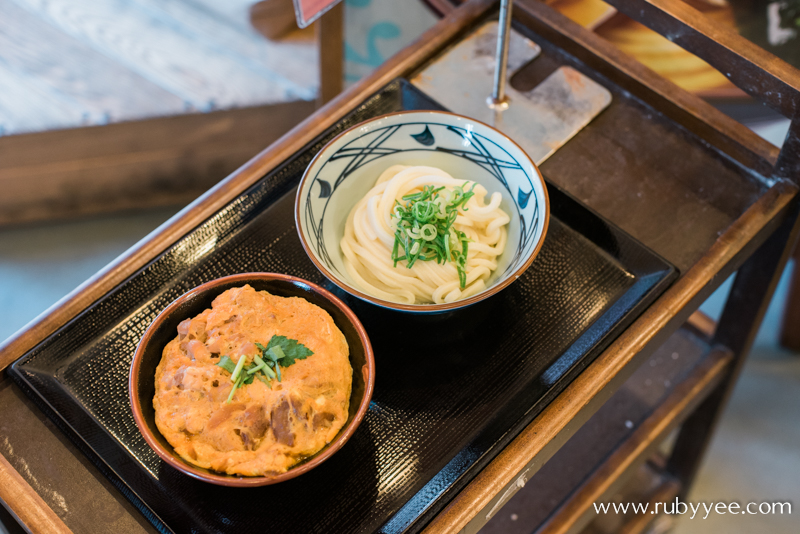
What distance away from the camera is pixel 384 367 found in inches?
42.0

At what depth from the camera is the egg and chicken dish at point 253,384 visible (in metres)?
0.90

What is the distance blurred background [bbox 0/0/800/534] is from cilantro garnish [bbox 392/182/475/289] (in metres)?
1.22

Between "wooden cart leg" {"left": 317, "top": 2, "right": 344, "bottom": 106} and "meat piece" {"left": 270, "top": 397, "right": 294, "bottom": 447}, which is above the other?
"meat piece" {"left": 270, "top": 397, "right": 294, "bottom": 447}

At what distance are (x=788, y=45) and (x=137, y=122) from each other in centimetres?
190

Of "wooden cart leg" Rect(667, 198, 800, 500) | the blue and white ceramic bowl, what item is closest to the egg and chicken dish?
the blue and white ceramic bowl

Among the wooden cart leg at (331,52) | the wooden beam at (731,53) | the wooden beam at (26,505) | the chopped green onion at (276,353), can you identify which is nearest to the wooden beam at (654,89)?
the wooden beam at (731,53)

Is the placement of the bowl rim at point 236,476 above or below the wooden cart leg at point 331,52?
above

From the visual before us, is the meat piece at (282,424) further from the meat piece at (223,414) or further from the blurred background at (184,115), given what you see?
the blurred background at (184,115)

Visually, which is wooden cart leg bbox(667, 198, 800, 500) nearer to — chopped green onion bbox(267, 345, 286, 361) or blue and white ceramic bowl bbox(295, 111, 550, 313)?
blue and white ceramic bowl bbox(295, 111, 550, 313)

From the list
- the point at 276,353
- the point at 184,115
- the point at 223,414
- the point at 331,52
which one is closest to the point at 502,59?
the point at 276,353

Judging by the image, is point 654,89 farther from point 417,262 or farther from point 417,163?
point 417,262

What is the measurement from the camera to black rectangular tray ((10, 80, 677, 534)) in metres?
0.95

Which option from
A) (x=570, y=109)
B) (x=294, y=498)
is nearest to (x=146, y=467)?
(x=294, y=498)

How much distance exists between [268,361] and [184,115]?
148cm
